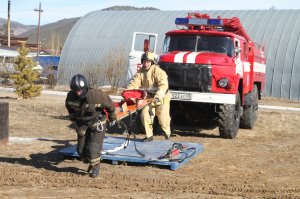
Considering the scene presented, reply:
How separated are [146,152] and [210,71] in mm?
3112

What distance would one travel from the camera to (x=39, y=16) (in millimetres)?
62656

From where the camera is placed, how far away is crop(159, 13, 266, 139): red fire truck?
1161cm

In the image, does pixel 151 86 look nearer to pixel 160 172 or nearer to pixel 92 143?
pixel 160 172

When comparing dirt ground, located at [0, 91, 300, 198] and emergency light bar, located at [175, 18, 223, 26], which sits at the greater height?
emergency light bar, located at [175, 18, 223, 26]

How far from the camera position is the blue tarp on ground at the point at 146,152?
8625mm

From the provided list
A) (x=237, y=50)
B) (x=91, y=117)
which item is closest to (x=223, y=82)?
(x=237, y=50)

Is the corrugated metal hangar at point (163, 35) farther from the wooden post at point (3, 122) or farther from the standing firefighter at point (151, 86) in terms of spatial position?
the wooden post at point (3, 122)

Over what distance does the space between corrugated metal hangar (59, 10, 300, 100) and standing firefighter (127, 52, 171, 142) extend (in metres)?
17.0

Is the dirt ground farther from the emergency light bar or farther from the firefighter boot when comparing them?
the emergency light bar

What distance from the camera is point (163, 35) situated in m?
31.5

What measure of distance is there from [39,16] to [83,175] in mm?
57272

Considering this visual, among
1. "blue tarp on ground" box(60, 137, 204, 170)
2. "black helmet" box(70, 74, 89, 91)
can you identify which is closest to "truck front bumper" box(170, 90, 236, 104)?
"blue tarp on ground" box(60, 137, 204, 170)

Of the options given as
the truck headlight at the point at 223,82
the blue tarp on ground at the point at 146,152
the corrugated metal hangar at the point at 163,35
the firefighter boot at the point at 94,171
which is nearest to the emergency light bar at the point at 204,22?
the truck headlight at the point at 223,82

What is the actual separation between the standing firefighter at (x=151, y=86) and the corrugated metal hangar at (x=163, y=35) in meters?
17.0
